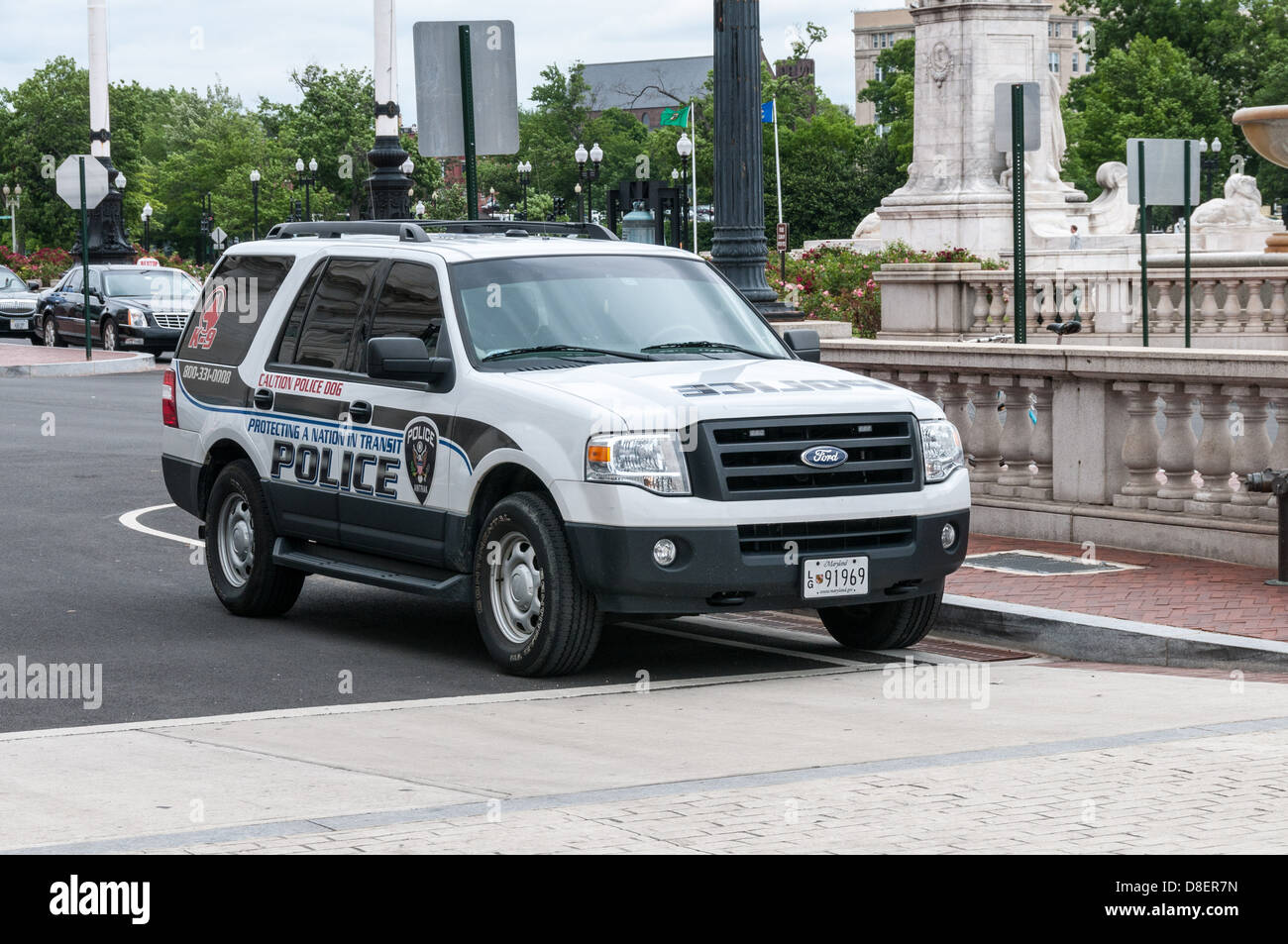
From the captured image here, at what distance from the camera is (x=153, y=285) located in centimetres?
3809

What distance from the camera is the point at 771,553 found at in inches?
352

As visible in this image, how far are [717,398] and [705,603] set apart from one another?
2.97 feet

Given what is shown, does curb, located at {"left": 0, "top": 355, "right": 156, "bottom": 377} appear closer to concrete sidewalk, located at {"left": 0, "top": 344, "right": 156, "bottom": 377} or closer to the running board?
concrete sidewalk, located at {"left": 0, "top": 344, "right": 156, "bottom": 377}

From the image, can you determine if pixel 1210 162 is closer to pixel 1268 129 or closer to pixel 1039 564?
pixel 1268 129

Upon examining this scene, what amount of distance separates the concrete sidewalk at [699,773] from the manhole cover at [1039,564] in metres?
2.24

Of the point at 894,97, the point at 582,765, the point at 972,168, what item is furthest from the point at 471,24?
the point at 894,97

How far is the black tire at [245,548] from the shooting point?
10.9m

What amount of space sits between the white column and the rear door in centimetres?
3880

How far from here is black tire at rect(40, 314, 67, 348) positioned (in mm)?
40562

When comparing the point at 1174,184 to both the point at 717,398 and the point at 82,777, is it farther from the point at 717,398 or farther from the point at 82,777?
the point at 82,777

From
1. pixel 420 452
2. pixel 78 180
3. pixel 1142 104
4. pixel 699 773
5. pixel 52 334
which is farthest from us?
pixel 1142 104

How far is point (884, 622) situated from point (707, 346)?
5.30 feet

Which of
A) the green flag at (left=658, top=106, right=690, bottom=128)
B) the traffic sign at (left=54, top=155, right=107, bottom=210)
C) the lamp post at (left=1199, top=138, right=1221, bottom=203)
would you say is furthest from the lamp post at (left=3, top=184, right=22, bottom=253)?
the traffic sign at (left=54, top=155, right=107, bottom=210)

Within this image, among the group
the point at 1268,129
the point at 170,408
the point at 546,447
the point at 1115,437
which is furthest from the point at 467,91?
the point at 1268,129
